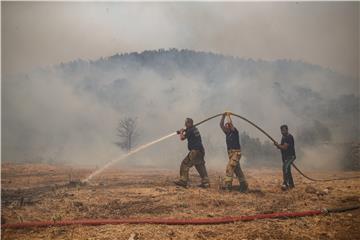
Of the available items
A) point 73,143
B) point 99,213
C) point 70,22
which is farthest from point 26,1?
point 73,143

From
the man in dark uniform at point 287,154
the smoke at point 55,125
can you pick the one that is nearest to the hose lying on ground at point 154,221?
the man in dark uniform at point 287,154

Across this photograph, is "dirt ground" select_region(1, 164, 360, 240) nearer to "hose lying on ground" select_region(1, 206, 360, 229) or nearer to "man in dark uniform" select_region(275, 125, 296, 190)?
"hose lying on ground" select_region(1, 206, 360, 229)

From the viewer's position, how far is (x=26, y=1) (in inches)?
445

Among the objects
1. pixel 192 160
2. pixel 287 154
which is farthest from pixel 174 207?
pixel 287 154

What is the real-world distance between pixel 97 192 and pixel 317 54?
925cm

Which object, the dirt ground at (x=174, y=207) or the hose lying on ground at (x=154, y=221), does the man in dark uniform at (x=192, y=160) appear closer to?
the dirt ground at (x=174, y=207)

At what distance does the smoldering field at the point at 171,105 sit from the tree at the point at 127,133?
0.46 m

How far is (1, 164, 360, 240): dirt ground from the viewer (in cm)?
534

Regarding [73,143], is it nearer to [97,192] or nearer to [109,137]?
[109,137]

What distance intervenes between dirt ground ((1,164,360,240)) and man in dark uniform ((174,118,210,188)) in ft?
0.83

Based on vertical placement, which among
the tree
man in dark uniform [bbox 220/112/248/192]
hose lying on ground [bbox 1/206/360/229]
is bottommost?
hose lying on ground [bbox 1/206/360/229]

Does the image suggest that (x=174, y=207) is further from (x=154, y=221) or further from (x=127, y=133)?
(x=127, y=133)

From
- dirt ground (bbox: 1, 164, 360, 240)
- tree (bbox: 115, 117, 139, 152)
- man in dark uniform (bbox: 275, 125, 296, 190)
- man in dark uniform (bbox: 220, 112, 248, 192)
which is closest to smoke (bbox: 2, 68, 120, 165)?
tree (bbox: 115, 117, 139, 152)

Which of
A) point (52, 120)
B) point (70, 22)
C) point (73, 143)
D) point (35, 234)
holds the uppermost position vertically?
point (70, 22)
